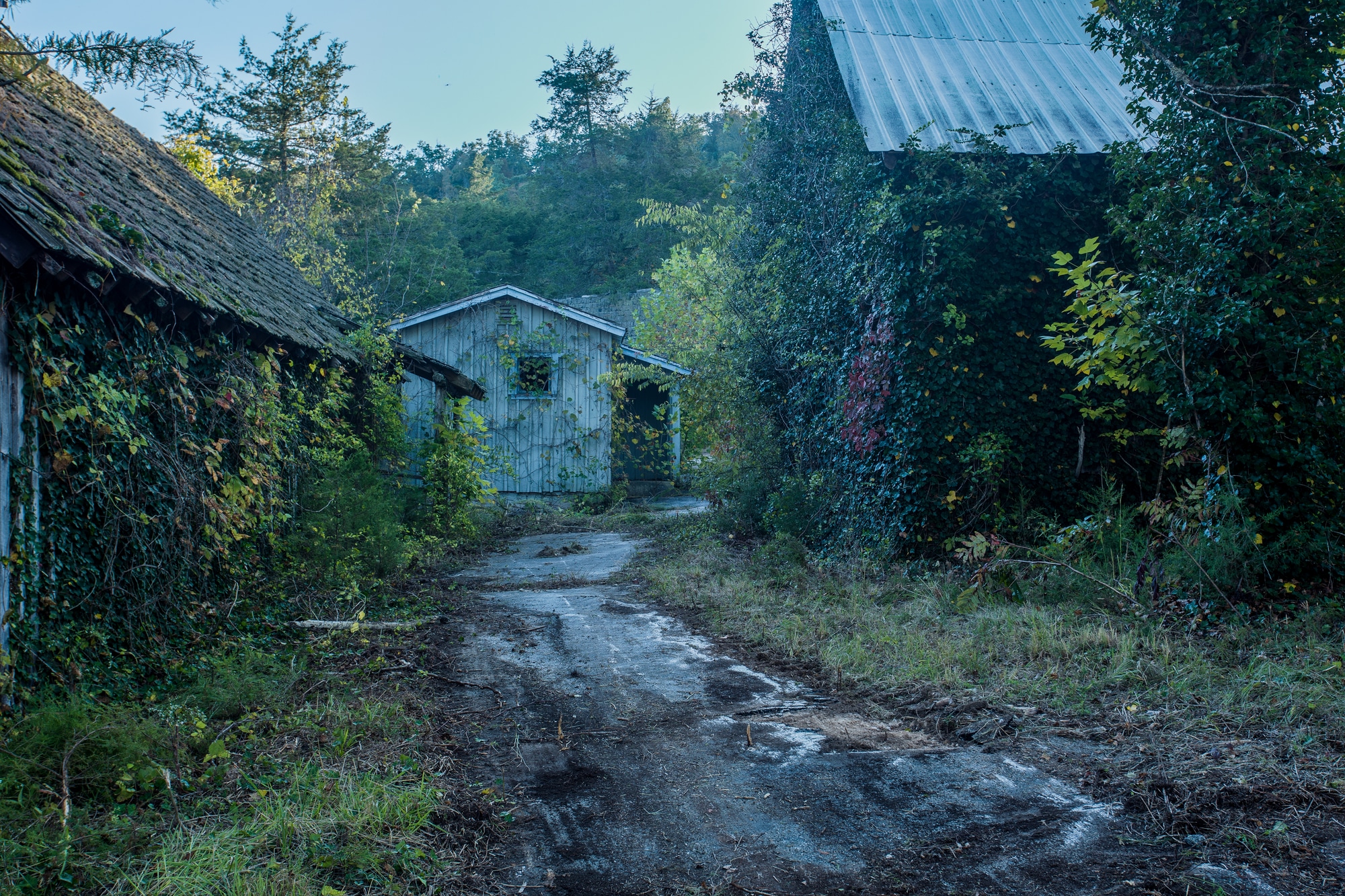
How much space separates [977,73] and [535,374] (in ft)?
33.7

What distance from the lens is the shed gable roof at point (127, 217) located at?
437 centimetres

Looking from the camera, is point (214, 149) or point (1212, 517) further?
point (214, 149)

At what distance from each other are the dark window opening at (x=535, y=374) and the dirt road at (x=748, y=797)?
11.6 metres

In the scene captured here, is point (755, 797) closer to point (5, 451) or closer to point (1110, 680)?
point (1110, 680)

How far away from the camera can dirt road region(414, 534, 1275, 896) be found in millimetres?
2795

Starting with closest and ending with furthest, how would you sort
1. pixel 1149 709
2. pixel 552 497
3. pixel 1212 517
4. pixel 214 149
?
pixel 1149 709
pixel 1212 517
pixel 552 497
pixel 214 149

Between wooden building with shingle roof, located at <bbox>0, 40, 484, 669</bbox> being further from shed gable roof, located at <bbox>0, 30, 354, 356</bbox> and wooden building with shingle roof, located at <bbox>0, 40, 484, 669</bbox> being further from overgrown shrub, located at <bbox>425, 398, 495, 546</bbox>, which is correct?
overgrown shrub, located at <bbox>425, 398, 495, 546</bbox>

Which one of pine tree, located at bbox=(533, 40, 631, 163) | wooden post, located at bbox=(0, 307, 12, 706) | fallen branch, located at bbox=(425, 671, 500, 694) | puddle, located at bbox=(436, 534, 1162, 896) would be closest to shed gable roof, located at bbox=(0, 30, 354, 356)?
wooden post, located at bbox=(0, 307, 12, 706)

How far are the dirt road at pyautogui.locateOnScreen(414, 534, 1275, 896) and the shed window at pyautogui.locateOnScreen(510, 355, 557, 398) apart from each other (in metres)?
11.7

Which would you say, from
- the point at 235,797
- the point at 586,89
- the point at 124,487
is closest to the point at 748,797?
the point at 235,797

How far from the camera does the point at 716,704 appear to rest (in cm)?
470

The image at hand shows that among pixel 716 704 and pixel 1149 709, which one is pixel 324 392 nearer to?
pixel 716 704

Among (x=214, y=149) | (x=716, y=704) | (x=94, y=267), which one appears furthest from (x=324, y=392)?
(x=214, y=149)

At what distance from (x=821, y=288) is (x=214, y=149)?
969 inches
